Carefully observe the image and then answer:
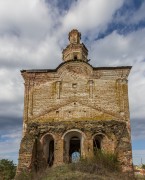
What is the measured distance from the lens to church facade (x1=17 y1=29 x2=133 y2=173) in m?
17.8

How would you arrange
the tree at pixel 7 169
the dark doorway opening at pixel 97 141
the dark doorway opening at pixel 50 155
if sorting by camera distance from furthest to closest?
the tree at pixel 7 169, the dark doorway opening at pixel 50 155, the dark doorway opening at pixel 97 141

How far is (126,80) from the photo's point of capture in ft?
69.5

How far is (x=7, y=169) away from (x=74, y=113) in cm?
786

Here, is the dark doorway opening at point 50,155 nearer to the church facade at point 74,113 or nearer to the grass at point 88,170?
the church facade at point 74,113

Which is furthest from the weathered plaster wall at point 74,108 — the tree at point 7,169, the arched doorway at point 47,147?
the tree at point 7,169

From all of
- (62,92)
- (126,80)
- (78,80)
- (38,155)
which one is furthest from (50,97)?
(126,80)

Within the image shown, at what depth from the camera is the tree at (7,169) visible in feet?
68.0

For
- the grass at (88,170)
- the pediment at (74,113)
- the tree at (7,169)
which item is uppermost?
the pediment at (74,113)

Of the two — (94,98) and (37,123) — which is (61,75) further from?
(37,123)

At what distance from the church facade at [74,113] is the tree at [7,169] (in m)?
3.95

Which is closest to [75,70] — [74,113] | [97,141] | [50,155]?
[74,113]

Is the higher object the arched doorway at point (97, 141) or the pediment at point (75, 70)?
the pediment at point (75, 70)

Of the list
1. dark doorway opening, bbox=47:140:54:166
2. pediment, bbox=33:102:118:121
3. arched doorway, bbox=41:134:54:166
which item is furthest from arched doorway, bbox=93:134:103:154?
dark doorway opening, bbox=47:140:54:166

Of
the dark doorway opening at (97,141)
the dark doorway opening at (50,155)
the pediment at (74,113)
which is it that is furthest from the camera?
the pediment at (74,113)
